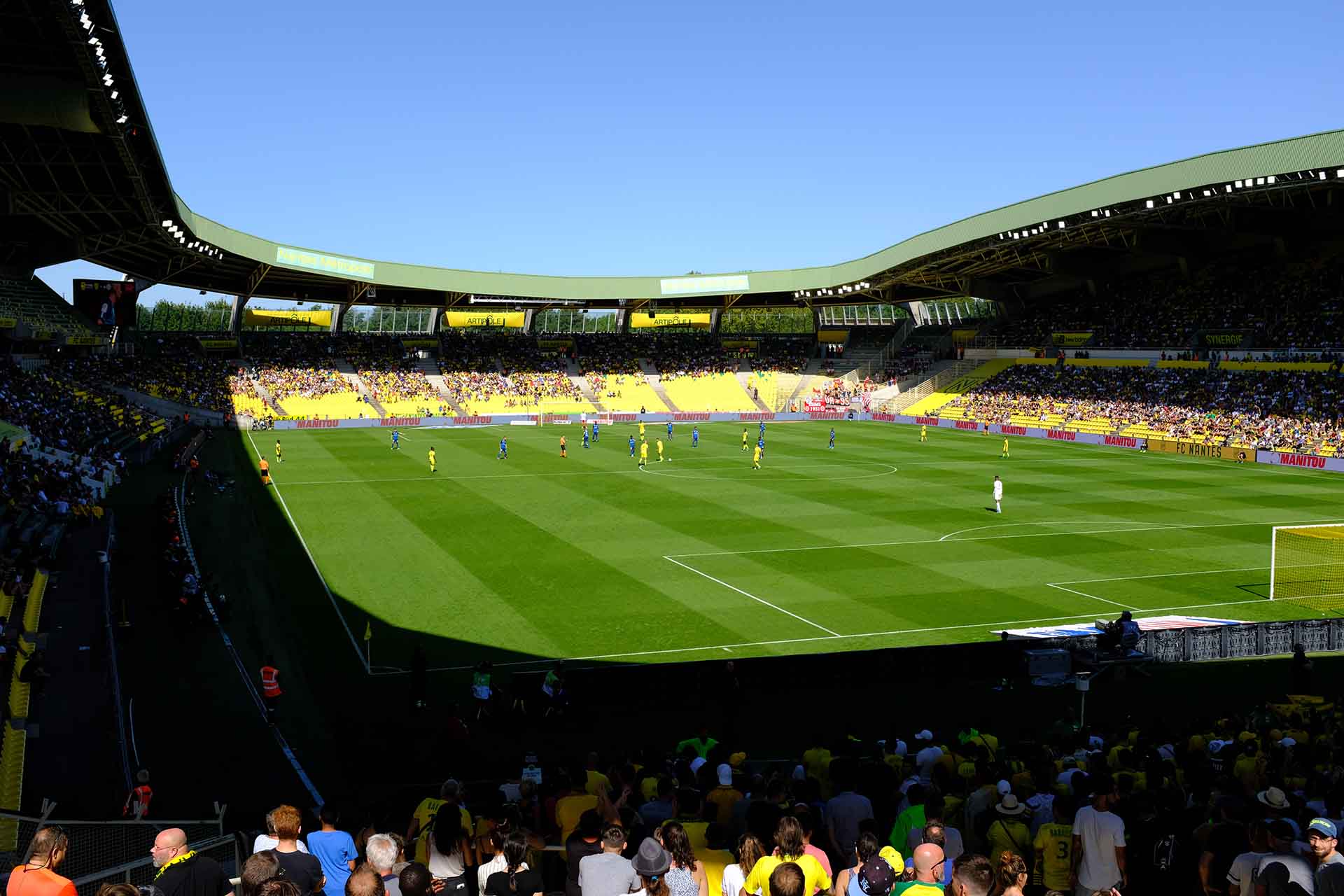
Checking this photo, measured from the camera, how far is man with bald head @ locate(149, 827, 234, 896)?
6711mm

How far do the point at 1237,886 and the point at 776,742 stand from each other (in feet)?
33.7

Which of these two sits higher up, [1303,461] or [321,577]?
[1303,461]

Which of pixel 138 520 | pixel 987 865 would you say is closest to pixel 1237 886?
pixel 987 865

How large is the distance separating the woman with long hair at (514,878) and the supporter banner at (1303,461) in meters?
55.2

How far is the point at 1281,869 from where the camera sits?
6.89 metres

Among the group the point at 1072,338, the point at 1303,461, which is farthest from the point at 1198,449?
the point at 1072,338

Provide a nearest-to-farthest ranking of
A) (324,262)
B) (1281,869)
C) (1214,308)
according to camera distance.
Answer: (1281,869) → (1214,308) → (324,262)

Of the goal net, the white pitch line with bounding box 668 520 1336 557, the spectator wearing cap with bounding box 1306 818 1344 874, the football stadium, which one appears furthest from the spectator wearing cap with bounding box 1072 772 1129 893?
the white pitch line with bounding box 668 520 1336 557

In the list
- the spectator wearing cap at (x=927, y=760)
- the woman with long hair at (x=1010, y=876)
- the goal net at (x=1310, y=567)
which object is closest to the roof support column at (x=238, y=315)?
the goal net at (x=1310, y=567)

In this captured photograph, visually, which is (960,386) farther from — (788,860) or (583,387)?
(788,860)

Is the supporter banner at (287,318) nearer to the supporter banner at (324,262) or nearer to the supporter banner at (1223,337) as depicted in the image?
the supporter banner at (324,262)

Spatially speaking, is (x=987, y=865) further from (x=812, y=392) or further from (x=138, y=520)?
(x=812, y=392)

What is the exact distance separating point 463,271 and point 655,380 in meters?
20.4

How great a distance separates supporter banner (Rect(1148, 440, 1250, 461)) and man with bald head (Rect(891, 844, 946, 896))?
187 ft
